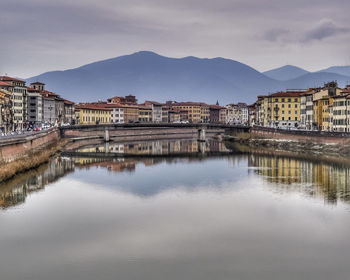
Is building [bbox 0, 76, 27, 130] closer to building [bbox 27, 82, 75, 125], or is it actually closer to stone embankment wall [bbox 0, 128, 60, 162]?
building [bbox 27, 82, 75, 125]

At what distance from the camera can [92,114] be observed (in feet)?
531

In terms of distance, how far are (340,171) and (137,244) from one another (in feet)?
106

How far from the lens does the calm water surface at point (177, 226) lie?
80.9ft

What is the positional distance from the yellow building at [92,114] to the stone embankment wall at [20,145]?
76.1m

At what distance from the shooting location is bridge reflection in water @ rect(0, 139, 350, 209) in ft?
140

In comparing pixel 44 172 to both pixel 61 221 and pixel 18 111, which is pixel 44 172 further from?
pixel 18 111

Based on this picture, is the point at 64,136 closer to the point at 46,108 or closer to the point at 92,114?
the point at 46,108

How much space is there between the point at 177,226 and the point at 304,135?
58.3 m

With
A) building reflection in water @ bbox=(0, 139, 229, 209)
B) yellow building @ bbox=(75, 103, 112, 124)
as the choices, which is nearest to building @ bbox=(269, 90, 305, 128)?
yellow building @ bbox=(75, 103, 112, 124)

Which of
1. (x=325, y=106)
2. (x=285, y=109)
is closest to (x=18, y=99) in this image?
(x=325, y=106)

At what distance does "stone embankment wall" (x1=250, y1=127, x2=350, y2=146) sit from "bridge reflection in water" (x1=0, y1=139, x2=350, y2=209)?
8579mm

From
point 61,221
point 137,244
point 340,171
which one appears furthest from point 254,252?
point 340,171

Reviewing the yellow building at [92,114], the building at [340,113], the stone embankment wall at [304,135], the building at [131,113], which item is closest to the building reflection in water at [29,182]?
the stone embankment wall at [304,135]

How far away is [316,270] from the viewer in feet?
79.5
